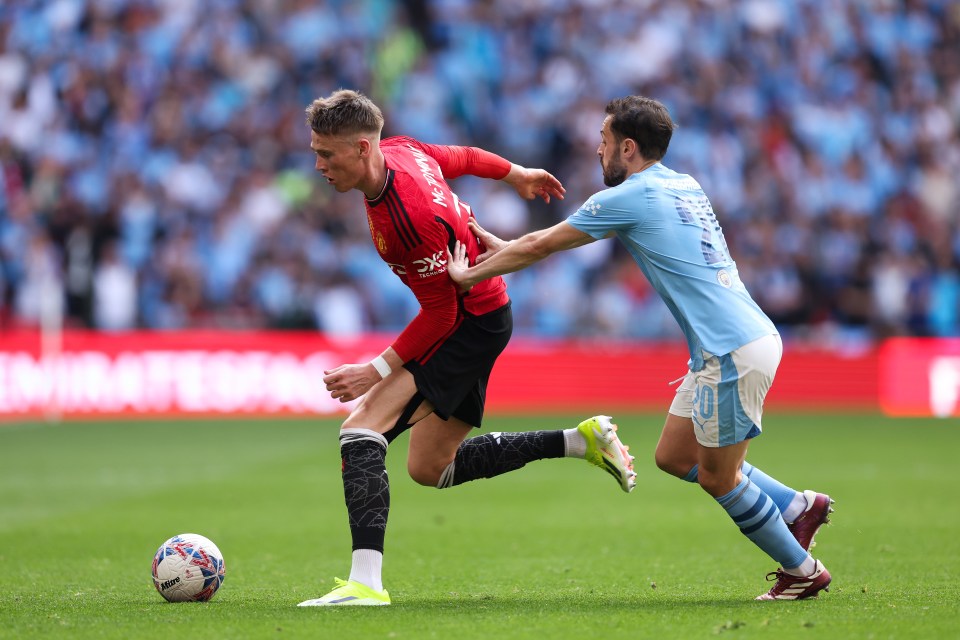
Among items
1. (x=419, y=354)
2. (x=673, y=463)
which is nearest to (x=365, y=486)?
(x=419, y=354)

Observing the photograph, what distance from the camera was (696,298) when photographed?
6.38m

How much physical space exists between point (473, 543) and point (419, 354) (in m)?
2.80

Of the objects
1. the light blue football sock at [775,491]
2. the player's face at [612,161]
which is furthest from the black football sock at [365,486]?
the player's face at [612,161]

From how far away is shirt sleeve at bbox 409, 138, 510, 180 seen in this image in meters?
7.26

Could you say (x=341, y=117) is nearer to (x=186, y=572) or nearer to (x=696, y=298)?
(x=696, y=298)

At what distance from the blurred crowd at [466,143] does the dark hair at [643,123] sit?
45.9 feet

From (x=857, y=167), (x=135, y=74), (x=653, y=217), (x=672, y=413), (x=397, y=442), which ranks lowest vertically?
(x=397, y=442)

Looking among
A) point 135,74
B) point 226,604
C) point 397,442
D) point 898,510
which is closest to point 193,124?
point 135,74

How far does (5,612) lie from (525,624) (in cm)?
252

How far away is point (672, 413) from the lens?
664 centimetres

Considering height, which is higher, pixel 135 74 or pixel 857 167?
pixel 135 74

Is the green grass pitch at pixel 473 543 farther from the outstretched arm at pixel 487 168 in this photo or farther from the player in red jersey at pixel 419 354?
the outstretched arm at pixel 487 168

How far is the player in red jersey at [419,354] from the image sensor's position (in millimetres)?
6504

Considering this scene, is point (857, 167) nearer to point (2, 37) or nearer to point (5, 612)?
point (2, 37)
